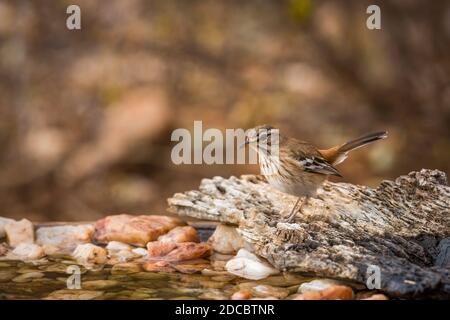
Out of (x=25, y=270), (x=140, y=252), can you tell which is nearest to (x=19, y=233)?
(x=25, y=270)

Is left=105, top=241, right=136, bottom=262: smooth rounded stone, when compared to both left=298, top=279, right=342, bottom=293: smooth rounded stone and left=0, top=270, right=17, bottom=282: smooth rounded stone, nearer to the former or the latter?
left=0, top=270, right=17, bottom=282: smooth rounded stone

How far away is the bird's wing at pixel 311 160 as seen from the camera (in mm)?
3045

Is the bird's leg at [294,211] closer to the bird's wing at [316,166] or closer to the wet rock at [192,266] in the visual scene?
the bird's wing at [316,166]

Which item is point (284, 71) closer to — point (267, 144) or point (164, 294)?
point (267, 144)

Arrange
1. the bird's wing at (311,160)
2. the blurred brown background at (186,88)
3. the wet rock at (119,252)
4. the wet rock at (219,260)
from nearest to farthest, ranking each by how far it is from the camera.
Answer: the wet rock at (219,260) → the wet rock at (119,252) → the bird's wing at (311,160) → the blurred brown background at (186,88)

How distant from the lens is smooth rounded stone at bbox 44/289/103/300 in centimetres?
229

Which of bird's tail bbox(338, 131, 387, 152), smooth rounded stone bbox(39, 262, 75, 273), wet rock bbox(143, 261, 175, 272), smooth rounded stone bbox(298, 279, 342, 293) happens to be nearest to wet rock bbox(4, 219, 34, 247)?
smooth rounded stone bbox(39, 262, 75, 273)

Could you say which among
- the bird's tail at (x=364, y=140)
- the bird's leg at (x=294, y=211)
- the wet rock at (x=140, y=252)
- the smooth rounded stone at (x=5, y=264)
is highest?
the bird's tail at (x=364, y=140)

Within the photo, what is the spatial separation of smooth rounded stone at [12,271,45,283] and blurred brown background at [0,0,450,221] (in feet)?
9.79

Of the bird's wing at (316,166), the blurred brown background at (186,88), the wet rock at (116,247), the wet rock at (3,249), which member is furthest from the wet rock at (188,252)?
the blurred brown background at (186,88)

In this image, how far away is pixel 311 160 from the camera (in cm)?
309

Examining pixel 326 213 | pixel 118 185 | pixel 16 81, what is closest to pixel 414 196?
pixel 326 213

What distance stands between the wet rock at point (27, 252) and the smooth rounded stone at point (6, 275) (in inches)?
7.1

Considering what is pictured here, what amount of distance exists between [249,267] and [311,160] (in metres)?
0.68
